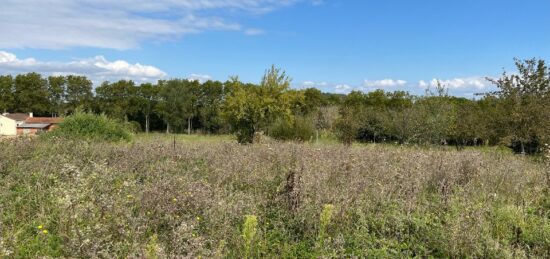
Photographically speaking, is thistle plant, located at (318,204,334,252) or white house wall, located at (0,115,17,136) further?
white house wall, located at (0,115,17,136)

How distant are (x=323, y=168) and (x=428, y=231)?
2.39m

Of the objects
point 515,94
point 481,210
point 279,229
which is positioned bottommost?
point 279,229

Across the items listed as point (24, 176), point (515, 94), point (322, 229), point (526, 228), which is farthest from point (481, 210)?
point (515, 94)

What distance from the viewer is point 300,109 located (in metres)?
46.7

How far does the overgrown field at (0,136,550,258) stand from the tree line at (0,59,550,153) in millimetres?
6741

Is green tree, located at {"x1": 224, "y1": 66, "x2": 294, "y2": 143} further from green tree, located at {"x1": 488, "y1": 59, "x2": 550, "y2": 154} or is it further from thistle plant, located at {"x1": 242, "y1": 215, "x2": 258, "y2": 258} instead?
thistle plant, located at {"x1": 242, "y1": 215, "x2": 258, "y2": 258}

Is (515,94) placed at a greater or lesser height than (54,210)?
greater

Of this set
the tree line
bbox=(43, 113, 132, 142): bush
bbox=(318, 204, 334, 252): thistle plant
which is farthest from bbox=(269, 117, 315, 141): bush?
bbox=(318, 204, 334, 252): thistle plant

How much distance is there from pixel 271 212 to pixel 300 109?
41.8 meters

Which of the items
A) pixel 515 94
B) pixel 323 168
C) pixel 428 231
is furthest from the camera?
pixel 515 94

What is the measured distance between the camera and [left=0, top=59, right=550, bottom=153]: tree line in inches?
574

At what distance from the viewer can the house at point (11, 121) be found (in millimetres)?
63222

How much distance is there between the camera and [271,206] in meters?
5.30

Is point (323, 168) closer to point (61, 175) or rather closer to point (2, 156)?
point (61, 175)
